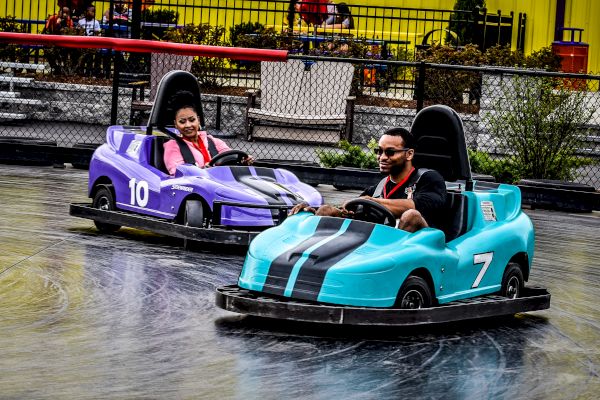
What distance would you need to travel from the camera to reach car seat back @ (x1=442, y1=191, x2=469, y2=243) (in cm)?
760

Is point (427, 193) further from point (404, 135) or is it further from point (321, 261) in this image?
point (321, 261)

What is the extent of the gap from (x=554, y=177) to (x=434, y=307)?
852cm

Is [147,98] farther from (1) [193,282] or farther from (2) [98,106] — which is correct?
(1) [193,282]

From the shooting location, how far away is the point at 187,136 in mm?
10266

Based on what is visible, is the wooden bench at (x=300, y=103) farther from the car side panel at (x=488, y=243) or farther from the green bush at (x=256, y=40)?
the car side panel at (x=488, y=243)

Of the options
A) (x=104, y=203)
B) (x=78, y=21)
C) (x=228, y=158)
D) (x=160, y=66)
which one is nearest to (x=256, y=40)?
(x=160, y=66)

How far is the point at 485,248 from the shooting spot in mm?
7508

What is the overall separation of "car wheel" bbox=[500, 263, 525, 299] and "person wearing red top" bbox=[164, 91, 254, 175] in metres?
2.93

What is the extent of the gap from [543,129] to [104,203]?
6056mm

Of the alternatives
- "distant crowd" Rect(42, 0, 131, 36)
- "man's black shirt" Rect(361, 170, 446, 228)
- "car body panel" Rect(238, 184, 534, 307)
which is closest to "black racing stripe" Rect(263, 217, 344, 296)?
"car body panel" Rect(238, 184, 534, 307)

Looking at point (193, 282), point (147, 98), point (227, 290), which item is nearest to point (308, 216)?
point (227, 290)

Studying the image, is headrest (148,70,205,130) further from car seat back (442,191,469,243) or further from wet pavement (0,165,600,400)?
car seat back (442,191,469,243)

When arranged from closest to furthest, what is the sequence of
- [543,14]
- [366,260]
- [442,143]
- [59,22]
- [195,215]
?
[366,260] → [442,143] → [195,215] → [59,22] → [543,14]

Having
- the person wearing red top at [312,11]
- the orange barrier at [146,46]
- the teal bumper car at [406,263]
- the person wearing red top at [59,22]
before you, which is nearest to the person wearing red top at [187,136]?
the teal bumper car at [406,263]
